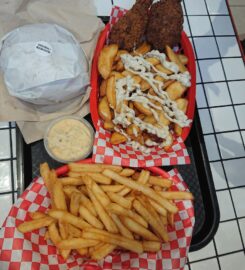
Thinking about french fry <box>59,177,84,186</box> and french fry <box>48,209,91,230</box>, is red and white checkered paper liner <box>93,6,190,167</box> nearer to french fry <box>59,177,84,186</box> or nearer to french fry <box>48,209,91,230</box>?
french fry <box>59,177,84,186</box>

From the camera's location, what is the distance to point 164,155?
1.40m

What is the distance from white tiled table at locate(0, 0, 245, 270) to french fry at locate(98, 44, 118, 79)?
17.7 inches

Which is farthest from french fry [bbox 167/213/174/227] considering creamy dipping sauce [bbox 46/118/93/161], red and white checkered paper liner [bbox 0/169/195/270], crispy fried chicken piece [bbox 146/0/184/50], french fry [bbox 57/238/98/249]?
crispy fried chicken piece [bbox 146/0/184/50]

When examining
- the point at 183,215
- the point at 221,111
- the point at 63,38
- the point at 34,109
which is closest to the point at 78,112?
the point at 34,109

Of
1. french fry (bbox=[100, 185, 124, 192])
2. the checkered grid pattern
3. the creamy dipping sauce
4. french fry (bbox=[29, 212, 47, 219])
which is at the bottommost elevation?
french fry (bbox=[29, 212, 47, 219])

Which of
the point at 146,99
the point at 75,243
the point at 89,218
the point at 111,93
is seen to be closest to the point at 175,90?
the point at 146,99

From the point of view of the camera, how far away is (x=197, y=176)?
1.55 metres

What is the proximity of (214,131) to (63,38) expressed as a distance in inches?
36.0

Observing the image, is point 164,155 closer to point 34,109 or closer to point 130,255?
point 130,255

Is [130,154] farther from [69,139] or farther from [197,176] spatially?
[197,176]

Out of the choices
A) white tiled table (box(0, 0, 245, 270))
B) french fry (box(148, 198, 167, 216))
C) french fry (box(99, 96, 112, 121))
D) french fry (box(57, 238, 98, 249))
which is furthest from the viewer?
white tiled table (box(0, 0, 245, 270))

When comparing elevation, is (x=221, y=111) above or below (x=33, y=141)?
above

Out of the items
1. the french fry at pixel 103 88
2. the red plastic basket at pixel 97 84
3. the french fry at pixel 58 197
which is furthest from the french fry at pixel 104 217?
the french fry at pixel 103 88

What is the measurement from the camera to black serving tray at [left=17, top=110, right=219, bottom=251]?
56.8 inches
